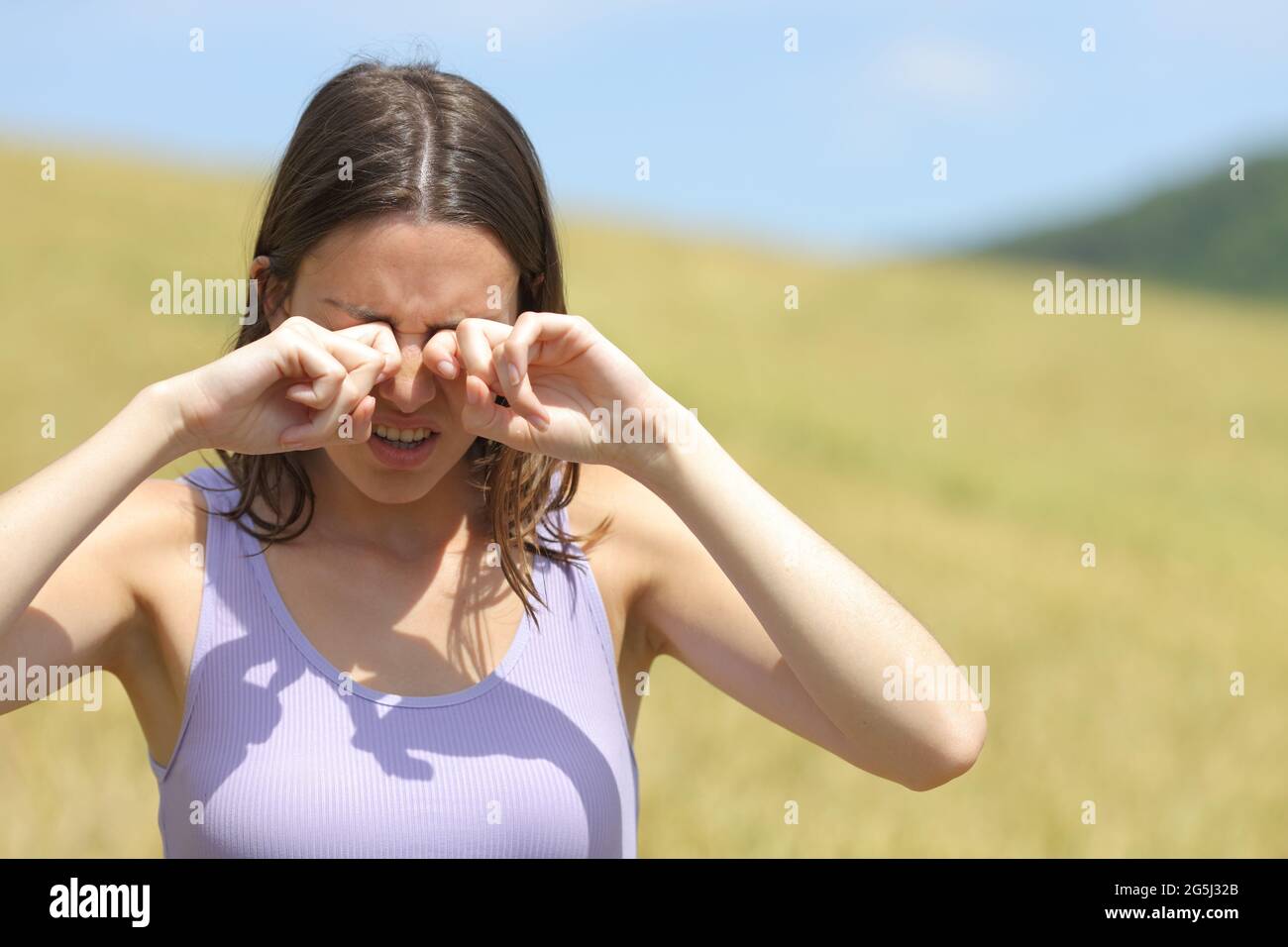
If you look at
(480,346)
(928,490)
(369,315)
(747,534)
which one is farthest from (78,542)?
(928,490)

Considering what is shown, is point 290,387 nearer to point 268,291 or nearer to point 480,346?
point 480,346

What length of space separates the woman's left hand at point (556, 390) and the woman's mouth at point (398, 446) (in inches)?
7.0

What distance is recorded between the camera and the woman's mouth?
2.65 m

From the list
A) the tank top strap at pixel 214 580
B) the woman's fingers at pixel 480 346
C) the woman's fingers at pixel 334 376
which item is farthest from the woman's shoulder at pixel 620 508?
the tank top strap at pixel 214 580

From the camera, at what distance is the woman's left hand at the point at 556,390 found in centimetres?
247

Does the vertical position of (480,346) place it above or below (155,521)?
above

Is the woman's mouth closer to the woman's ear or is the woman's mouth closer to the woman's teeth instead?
the woman's teeth

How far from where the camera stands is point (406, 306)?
2570 millimetres

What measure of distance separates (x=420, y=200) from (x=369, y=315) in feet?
0.80

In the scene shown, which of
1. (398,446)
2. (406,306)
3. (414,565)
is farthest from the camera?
(414,565)

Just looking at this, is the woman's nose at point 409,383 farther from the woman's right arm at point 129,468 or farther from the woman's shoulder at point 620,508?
the woman's shoulder at point 620,508

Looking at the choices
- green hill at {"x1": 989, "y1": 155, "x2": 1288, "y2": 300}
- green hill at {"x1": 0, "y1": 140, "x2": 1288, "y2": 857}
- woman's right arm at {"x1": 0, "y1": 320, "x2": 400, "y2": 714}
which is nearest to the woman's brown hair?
woman's right arm at {"x1": 0, "y1": 320, "x2": 400, "y2": 714}

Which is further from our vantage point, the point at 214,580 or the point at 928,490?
the point at 928,490

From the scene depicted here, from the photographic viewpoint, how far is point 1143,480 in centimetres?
A: 1772
